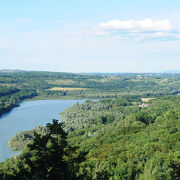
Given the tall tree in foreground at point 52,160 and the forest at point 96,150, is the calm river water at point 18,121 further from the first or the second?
the tall tree in foreground at point 52,160

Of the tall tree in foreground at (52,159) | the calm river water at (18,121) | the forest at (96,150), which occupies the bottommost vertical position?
the calm river water at (18,121)

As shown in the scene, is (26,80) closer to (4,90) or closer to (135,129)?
(4,90)

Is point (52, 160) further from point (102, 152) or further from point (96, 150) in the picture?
point (96, 150)

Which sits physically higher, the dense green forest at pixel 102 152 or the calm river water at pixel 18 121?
the dense green forest at pixel 102 152

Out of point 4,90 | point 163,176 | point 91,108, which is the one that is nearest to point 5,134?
point 91,108

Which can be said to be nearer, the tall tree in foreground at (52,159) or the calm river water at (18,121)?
the tall tree in foreground at (52,159)

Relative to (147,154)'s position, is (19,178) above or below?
above

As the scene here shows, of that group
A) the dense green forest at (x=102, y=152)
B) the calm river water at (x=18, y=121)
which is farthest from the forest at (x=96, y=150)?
the calm river water at (x=18, y=121)

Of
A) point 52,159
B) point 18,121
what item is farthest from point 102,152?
point 18,121

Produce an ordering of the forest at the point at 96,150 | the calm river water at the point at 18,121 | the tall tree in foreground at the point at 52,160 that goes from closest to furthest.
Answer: the tall tree in foreground at the point at 52,160 → the forest at the point at 96,150 → the calm river water at the point at 18,121
